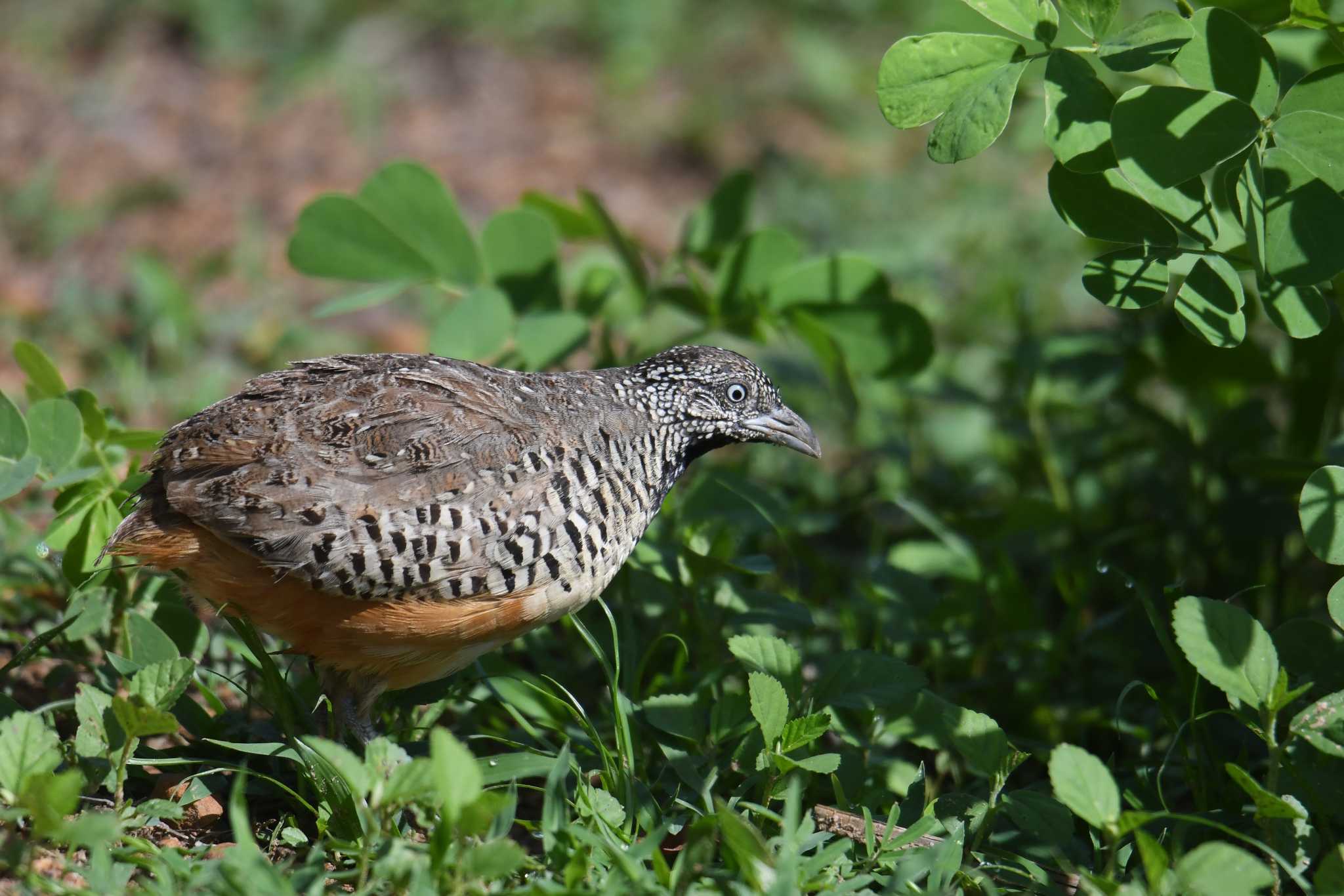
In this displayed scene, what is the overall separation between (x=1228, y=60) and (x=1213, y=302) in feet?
2.13

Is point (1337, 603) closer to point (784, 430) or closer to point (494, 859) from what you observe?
point (784, 430)

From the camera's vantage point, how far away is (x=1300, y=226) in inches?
131

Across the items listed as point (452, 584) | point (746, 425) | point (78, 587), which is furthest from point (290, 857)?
point (746, 425)

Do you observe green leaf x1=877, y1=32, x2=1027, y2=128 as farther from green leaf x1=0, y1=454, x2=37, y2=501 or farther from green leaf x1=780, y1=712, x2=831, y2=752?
green leaf x1=0, y1=454, x2=37, y2=501

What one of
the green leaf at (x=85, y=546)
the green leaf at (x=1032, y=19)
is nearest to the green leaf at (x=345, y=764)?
the green leaf at (x=85, y=546)

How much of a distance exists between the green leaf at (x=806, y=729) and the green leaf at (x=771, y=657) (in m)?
0.20

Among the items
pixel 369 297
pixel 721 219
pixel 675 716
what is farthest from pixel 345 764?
pixel 721 219

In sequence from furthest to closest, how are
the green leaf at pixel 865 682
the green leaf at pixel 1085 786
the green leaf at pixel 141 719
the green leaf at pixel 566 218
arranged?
the green leaf at pixel 566 218, the green leaf at pixel 865 682, the green leaf at pixel 141 719, the green leaf at pixel 1085 786

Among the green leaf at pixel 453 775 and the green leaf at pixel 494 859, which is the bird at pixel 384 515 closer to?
the green leaf at pixel 453 775

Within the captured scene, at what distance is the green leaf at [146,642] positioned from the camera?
12.5ft

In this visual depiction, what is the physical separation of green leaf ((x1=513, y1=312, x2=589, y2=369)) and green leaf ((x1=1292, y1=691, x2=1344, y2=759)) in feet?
8.94

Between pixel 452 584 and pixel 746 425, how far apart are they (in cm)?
127

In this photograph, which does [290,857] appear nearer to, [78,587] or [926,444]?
[78,587]

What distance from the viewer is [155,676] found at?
3328 mm
